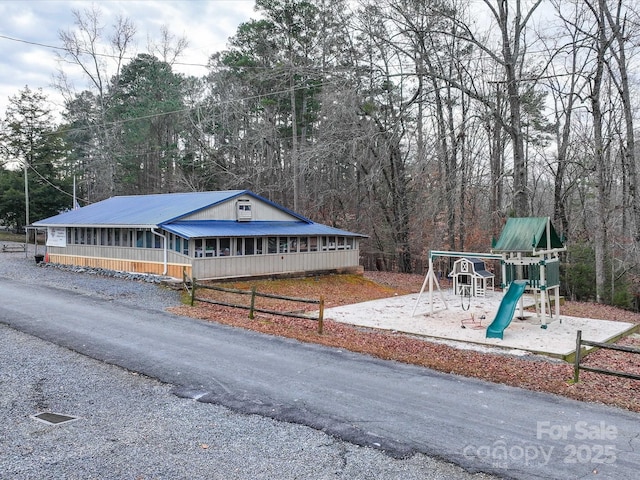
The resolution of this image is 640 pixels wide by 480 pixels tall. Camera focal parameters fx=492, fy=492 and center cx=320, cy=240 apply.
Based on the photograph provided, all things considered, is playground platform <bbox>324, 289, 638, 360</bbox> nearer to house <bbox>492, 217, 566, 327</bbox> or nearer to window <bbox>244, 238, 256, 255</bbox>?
house <bbox>492, 217, 566, 327</bbox>

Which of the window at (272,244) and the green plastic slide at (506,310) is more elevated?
the window at (272,244)

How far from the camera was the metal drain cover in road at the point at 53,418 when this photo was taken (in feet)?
19.8

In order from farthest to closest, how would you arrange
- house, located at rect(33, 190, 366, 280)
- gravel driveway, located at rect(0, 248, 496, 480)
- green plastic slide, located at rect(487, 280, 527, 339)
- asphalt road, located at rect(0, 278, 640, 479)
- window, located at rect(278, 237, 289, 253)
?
window, located at rect(278, 237, 289, 253) < house, located at rect(33, 190, 366, 280) < green plastic slide, located at rect(487, 280, 527, 339) < asphalt road, located at rect(0, 278, 640, 479) < gravel driveway, located at rect(0, 248, 496, 480)

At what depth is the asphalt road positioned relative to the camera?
5297mm

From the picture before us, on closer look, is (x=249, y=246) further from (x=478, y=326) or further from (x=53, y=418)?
(x=53, y=418)

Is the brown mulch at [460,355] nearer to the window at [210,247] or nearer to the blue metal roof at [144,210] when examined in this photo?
the window at [210,247]

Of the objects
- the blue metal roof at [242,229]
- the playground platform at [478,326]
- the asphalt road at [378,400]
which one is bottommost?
the playground platform at [478,326]

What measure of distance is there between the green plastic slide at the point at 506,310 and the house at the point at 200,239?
36.7ft

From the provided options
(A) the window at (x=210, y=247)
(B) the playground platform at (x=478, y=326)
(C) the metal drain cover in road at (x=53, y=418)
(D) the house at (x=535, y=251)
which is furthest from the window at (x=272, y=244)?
(C) the metal drain cover in road at (x=53, y=418)

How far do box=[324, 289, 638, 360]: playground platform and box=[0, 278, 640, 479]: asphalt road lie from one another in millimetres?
3089

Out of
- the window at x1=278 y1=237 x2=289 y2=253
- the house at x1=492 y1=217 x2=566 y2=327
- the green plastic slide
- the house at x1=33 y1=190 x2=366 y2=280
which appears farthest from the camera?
the window at x1=278 y1=237 x2=289 y2=253

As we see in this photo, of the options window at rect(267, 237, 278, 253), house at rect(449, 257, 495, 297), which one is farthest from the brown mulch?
window at rect(267, 237, 278, 253)

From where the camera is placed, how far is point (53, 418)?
6.14 metres

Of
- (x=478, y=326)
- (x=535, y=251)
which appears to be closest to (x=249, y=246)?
(x=478, y=326)
